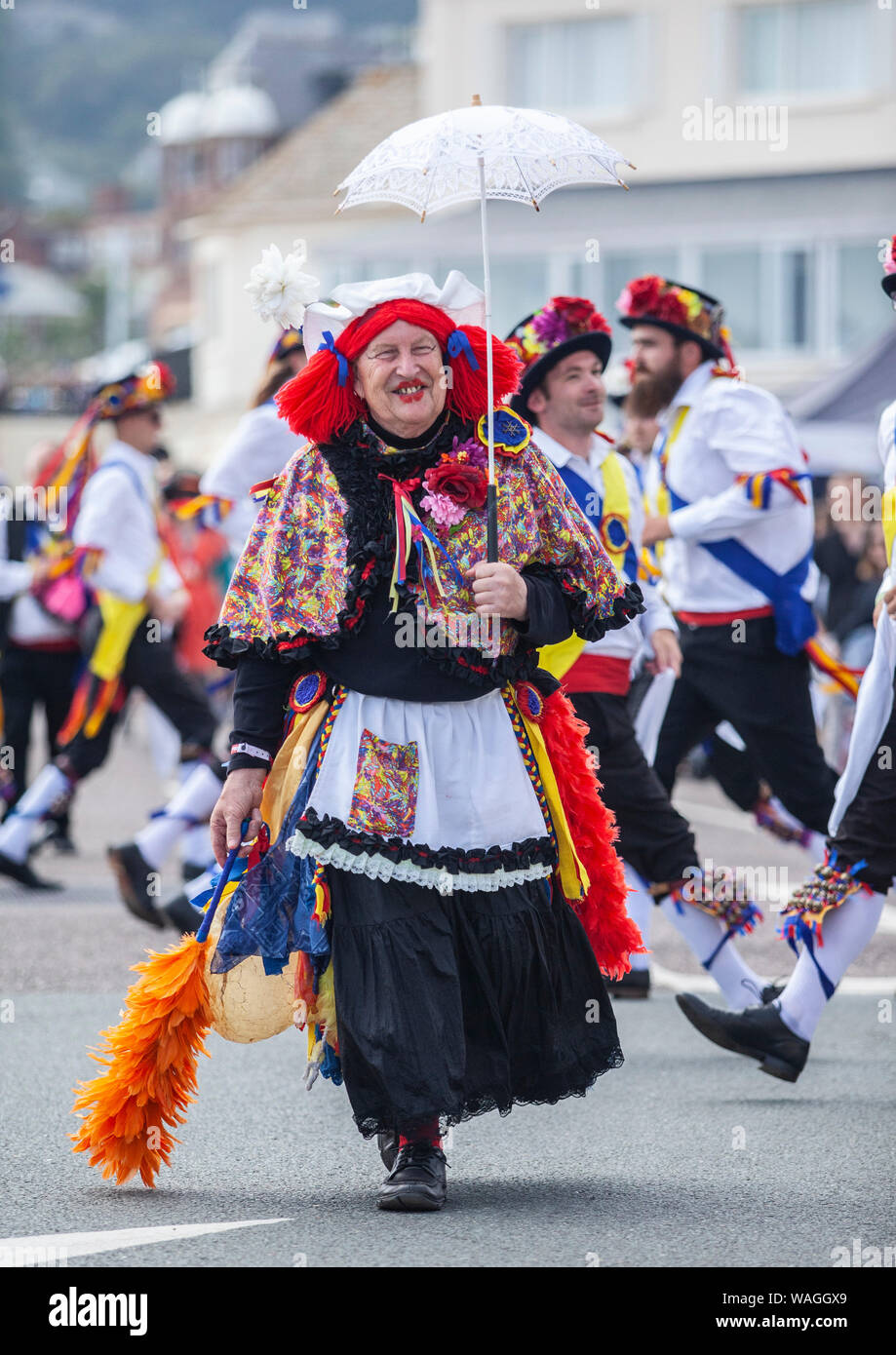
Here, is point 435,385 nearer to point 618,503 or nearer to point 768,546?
point 618,503

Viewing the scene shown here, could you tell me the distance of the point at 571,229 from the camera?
36.2 metres

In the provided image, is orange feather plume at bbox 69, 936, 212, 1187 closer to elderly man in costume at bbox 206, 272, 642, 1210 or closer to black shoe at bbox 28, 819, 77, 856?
elderly man in costume at bbox 206, 272, 642, 1210

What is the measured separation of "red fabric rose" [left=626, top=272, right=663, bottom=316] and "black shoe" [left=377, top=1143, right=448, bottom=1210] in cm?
357

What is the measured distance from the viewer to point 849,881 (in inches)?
214

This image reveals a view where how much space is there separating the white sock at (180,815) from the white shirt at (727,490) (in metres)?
2.30

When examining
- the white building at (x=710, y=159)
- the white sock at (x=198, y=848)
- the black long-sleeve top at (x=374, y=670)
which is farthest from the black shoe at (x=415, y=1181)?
the white building at (x=710, y=159)

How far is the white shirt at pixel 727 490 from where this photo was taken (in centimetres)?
695

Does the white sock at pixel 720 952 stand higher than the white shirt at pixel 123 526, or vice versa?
the white shirt at pixel 123 526

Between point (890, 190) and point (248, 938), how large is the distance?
3237cm

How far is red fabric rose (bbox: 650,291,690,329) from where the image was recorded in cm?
724
